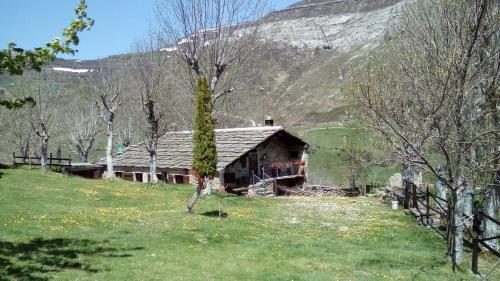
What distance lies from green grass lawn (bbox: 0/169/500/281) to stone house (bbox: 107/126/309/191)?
14.0 m

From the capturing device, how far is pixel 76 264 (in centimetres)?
1220

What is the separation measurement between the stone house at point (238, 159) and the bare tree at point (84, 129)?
919 inches

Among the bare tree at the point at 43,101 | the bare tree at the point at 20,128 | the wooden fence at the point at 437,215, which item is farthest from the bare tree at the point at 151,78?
the bare tree at the point at 20,128

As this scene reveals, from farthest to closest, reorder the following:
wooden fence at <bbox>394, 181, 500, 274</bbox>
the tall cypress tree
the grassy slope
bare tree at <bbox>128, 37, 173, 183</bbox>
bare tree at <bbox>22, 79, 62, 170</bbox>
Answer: the grassy slope → bare tree at <bbox>22, 79, 62, 170</bbox> → bare tree at <bbox>128, 37, 173, 183</bbox> → the tall cypress tree → wooden fence at <bbox>394, 181, 500, 274</bbox>

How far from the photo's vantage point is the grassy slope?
63.4 m

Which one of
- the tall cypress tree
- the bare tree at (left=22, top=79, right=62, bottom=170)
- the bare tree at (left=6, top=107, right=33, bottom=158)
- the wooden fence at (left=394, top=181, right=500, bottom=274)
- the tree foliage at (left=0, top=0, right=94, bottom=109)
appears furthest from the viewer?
the bare tree at (left=6, top=107, right=33, bottom=158)

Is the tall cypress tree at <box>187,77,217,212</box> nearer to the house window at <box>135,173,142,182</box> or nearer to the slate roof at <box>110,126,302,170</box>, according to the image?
the slate roof at <box>110,126,302,170</box>

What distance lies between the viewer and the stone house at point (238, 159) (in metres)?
40.7

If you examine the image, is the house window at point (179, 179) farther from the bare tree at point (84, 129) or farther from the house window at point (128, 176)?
the bare tree at point (84, 129)

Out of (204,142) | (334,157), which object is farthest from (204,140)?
(334,157)

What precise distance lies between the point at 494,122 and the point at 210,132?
1259 cm

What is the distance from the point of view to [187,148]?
46.8 m

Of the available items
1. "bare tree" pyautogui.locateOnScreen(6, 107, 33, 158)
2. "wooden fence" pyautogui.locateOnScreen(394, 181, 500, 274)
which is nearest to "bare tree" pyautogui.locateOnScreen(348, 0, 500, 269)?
"wooden fence" pyautogui.locateOnScreen(394, 181, 500, 274)

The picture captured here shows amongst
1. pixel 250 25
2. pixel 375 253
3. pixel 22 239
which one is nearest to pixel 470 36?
pixel 375 253
